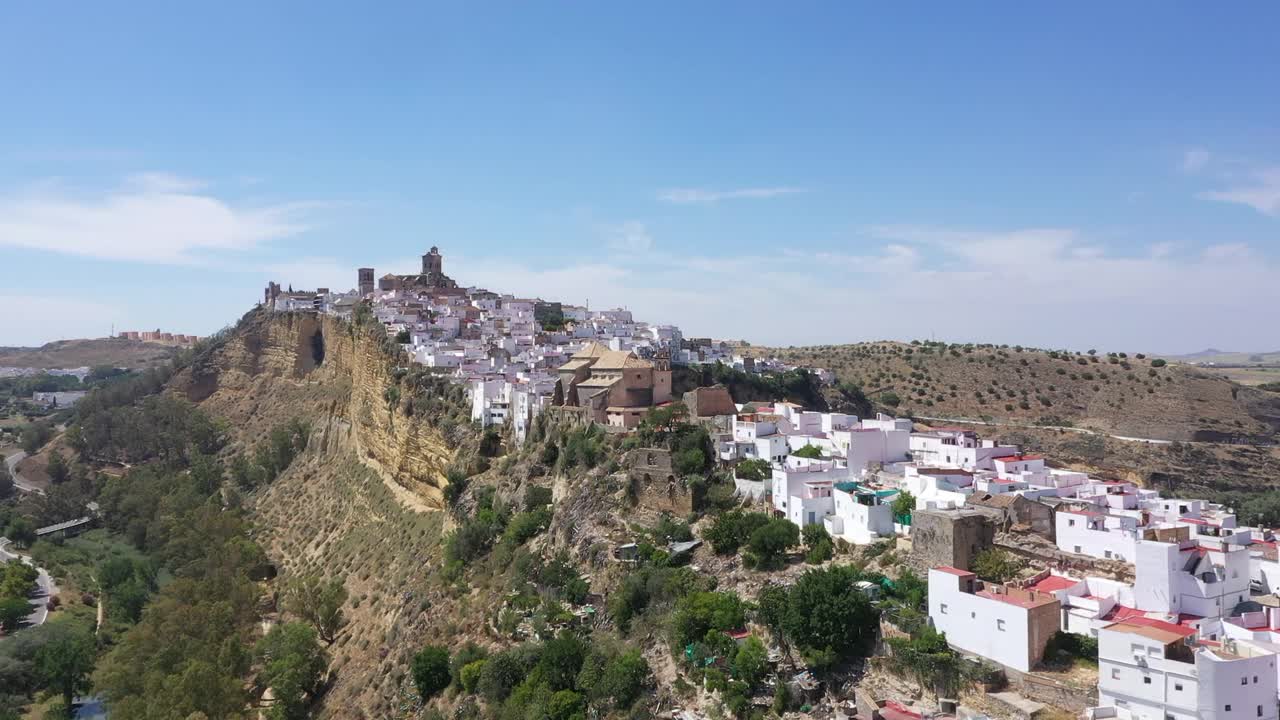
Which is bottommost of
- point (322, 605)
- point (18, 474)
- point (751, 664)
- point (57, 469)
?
point (322, 605)

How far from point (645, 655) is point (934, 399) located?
3786 cm

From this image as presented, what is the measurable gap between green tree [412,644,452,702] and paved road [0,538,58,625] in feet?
73.2

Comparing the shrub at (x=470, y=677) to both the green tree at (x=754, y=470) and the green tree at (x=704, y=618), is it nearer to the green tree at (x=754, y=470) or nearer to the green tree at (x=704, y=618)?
the green tree at (x=704, y=618)

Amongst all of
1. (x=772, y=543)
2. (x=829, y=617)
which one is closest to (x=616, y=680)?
(x=772, y=543)

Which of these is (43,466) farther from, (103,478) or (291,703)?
(291,703)

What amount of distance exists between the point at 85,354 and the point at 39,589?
102213mm

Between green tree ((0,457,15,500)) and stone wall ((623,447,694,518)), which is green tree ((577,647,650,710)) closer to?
stone wall ((623,447,694,518))

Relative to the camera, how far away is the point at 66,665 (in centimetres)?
3156

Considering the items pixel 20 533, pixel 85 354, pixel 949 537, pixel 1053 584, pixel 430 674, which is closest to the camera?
pixel 1053 584

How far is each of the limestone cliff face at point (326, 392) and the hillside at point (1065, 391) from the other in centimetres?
2688

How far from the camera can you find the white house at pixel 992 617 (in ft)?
50.5

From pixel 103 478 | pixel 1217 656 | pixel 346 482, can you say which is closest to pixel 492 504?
pixel 346 482

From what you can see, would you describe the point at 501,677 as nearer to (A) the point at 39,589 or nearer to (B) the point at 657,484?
(B) the point at 657,484

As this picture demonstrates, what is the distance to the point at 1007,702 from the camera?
14.9 m
